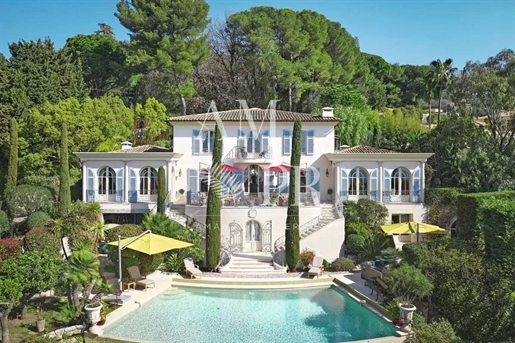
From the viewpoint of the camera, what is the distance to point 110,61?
50406mm

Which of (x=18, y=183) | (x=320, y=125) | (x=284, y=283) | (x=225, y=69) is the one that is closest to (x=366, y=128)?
(x=320, y=125)

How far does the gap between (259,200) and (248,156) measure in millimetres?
3974

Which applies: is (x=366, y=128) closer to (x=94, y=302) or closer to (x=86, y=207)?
(x=86, y=207)

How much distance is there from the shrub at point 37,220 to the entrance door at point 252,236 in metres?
12.6

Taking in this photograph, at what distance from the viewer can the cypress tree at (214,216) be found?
23.3 metres

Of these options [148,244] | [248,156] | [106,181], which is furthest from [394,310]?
[106,181]

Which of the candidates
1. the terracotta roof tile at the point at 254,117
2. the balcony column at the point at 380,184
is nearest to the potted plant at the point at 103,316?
the terracotta roof tile at the point at 254,117

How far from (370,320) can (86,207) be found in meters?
18.4

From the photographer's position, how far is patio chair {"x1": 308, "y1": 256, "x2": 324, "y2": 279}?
22.1m

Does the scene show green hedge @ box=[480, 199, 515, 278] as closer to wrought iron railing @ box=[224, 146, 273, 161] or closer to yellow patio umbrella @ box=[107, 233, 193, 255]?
yellow patio umbrella @ box=[107, 233, 193, 255]

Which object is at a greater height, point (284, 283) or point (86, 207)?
point (86, 207)

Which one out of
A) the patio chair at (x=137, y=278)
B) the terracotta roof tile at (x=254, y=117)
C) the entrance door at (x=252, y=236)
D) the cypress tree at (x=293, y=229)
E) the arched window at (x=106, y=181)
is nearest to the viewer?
the patio chair at (x=137, y=278)

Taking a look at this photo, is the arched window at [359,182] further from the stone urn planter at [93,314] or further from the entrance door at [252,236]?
the stone urn planter at [93,314]

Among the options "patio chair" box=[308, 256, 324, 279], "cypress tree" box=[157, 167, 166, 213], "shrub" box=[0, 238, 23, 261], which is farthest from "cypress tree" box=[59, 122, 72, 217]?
"patio chair" box=[308, 256, 324, 279]
